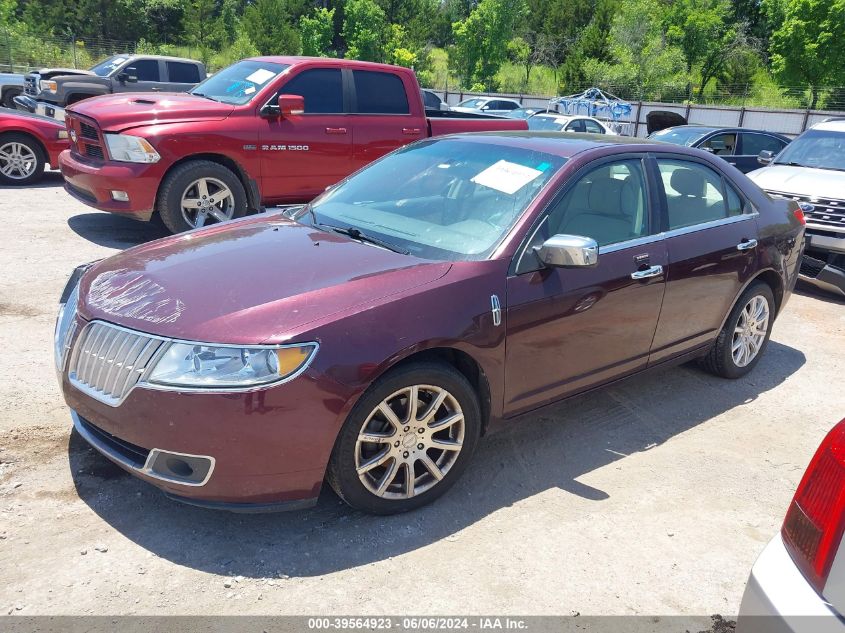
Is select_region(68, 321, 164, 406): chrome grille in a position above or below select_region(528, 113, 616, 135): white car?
below

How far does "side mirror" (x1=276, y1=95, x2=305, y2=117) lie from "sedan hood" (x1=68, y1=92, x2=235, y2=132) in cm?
53

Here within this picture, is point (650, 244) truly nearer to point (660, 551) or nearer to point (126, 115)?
point (660, 551)

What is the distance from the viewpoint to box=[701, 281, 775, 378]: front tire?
16.0 feet

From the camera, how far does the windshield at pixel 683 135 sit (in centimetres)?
1191

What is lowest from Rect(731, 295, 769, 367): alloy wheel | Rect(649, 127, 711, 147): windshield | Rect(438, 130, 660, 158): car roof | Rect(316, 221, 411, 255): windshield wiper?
Rect(731, 295, 769, 367): alloy wheel

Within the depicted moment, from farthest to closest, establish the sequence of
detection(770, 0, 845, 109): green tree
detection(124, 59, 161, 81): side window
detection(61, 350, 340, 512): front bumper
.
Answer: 1. detection(770, 0, 845, 109): green tree
2. detection(124, 59, 161, 81): side window
3. detection(61, 350, 340, 512): front bumper

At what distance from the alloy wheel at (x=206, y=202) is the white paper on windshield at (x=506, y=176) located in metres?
3.97

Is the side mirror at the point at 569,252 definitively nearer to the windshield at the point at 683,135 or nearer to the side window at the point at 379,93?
the side window at the point at 379,93

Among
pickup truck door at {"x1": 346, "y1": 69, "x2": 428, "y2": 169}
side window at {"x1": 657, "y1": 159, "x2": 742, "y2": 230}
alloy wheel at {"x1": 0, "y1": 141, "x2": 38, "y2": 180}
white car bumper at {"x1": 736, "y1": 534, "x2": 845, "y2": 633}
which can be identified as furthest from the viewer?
alloy wheel at {"x1": 0, "y1": 141, "x2": 38, "y2": 180}

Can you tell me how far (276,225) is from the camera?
401cm

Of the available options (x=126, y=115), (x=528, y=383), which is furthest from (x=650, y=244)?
(x=126, y=115)

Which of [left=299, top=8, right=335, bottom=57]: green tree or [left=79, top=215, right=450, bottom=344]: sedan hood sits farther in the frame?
[left=299, top=8, right=335, bottom=57]: green tree

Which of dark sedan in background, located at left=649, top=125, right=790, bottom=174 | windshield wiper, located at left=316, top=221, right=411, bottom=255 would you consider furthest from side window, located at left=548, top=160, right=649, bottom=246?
dark sedan in background, located at left=649, top=125, right=790, bottom=174

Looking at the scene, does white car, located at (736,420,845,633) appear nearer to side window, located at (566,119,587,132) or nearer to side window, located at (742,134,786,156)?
side window, located at (742,134,786,156)
